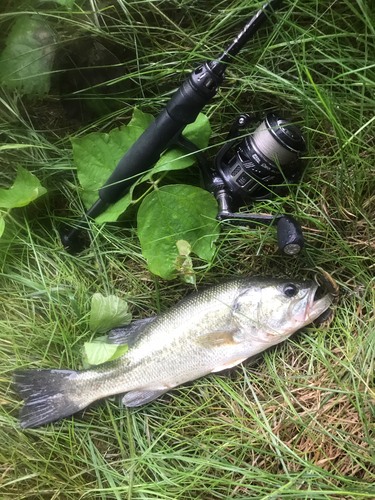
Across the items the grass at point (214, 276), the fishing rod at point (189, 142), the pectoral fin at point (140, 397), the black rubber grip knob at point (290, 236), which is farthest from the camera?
the pectoral fin at point (140, 397)

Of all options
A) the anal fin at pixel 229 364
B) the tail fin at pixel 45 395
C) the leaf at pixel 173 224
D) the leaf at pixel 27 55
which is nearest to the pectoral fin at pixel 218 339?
the anal fin at pixel 229 364

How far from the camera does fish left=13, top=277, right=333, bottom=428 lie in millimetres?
1749

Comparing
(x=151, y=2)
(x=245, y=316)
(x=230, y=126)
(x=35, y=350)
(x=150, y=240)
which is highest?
(x=151, y=2)

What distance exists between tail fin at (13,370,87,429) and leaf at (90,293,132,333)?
30 centimetres

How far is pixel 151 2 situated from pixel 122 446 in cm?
245

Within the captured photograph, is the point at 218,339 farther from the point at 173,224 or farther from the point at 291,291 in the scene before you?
the point at 173,224

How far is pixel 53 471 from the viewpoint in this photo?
6.40 ft

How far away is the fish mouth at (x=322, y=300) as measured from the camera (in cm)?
173

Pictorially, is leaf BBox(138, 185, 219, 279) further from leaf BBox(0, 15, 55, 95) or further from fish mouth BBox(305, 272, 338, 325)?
leaf BBox(0, 15, 55, 95)

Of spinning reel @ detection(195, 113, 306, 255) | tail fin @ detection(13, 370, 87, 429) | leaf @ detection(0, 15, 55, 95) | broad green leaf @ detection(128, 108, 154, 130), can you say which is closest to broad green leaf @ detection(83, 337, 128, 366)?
tail fin @ detection(13, 370, 87, 429)

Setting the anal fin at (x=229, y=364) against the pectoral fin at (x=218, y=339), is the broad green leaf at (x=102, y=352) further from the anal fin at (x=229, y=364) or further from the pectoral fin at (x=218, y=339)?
the anal fin at (x=229, y=364)

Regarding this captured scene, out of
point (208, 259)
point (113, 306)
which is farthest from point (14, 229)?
point (208, 259)

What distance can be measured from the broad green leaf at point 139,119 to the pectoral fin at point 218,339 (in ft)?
3.82

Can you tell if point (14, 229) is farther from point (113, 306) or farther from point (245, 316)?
point (245, 316)
